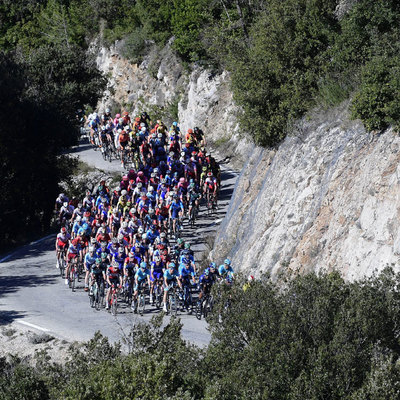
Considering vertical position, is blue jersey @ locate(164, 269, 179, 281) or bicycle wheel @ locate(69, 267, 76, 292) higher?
blue jersey @ locate(164, 269, 179, 281)

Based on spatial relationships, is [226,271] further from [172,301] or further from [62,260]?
[62,260]

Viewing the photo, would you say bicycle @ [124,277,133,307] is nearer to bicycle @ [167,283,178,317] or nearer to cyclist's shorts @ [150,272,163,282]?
cyclist's shorts @ [150,272,163,282]

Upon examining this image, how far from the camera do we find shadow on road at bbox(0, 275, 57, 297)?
26281mm

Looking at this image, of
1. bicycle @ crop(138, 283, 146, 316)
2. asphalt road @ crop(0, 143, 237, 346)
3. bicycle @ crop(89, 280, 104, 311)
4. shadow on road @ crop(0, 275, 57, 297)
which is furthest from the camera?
shadow on road @ crop(0, 275, 57, 297)

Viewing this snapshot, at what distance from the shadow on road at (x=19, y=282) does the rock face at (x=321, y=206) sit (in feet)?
19.8

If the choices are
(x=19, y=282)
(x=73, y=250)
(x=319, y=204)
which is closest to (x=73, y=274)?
(x=73, y=250)

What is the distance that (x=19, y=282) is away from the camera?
27.1 m

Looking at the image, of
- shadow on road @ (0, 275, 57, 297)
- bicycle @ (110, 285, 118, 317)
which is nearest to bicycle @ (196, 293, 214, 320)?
bicycle @ (110, 285, 118, 317)

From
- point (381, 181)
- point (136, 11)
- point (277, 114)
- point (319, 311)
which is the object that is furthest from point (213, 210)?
point (136, 11)

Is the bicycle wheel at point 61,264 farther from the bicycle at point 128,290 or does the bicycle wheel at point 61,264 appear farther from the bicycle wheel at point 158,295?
the bicycle wheel at point 158,295

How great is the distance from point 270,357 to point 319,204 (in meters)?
9.23

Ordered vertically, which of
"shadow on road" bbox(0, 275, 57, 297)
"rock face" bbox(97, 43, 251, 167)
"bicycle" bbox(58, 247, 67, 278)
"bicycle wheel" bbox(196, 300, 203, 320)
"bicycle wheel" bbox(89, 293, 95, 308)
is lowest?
"bicycle wheel" bbox(196, 300, 203, 320)

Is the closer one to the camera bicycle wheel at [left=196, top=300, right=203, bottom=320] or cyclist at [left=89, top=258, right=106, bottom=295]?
bicycle wheel at [left=196, top=300, right=203, bottom=320]

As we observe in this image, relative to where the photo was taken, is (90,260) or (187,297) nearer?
(187,297)
